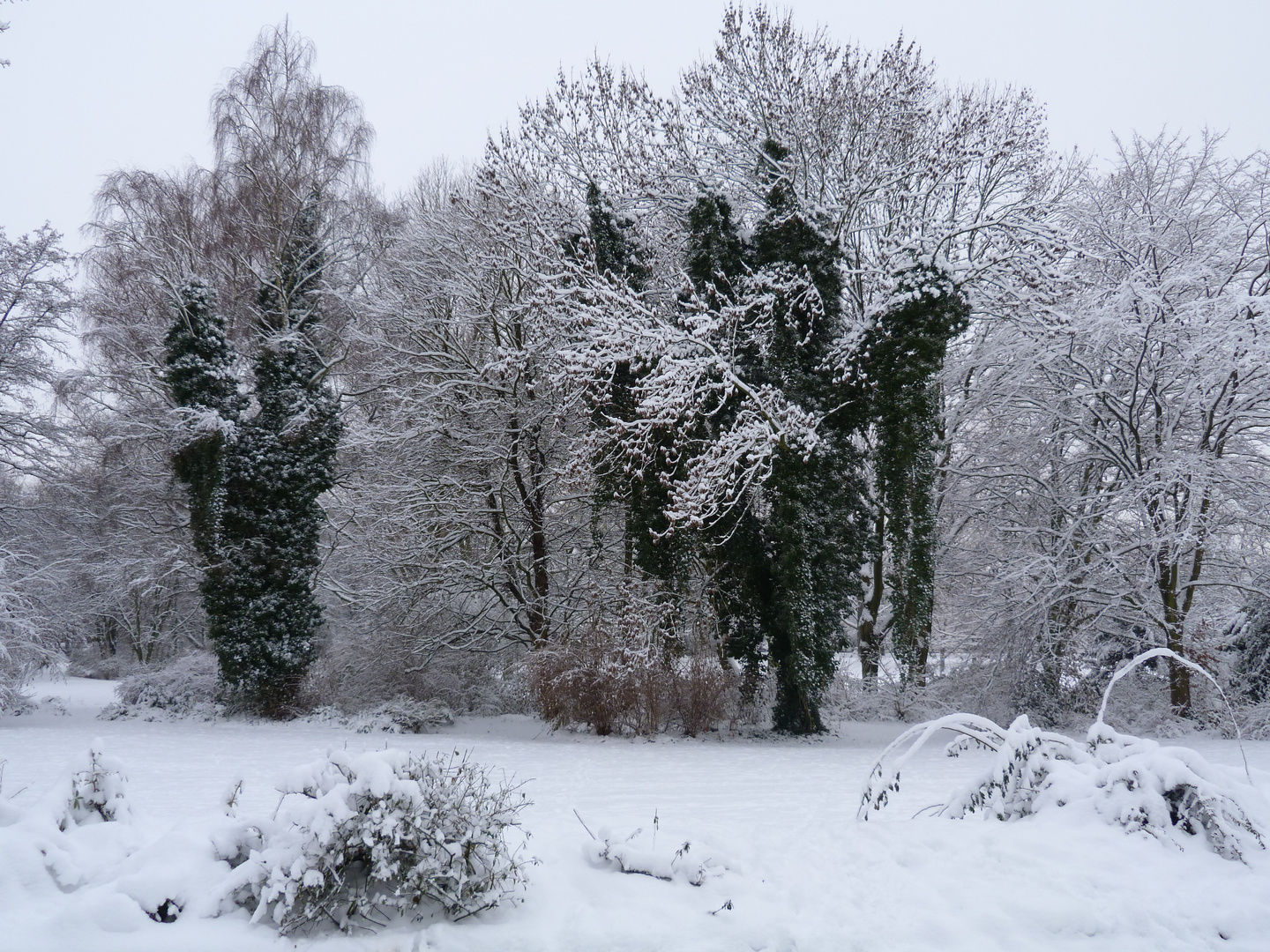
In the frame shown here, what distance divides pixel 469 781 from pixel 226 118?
15824mm

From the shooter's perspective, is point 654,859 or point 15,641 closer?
point 654,859

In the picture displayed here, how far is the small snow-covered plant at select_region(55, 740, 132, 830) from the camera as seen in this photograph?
3.84m

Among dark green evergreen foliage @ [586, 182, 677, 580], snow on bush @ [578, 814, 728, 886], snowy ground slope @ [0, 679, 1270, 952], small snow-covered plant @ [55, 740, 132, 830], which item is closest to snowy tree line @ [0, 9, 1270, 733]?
dark green evergreen foliage @ [586, 182, 677, 580]

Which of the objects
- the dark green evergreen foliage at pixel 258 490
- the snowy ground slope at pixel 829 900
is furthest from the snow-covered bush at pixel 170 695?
the snowy ground slope at pixel 829 900

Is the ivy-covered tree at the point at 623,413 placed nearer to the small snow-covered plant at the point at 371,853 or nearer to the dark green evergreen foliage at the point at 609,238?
the dark green evergreen foliage at the point at 609,238

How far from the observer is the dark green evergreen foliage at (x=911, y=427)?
11.2m

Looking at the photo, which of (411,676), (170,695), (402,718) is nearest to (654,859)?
(402,718)

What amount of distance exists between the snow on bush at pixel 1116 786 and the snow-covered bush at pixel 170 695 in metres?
12.6

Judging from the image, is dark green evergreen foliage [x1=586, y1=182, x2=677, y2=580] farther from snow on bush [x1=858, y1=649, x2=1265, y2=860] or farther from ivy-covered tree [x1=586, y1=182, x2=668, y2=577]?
snow on bush [x1=858, y1=649, x2=1265, y2=860]

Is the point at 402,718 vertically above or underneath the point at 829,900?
underneath

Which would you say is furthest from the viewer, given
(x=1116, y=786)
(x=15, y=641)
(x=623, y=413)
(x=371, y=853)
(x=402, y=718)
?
(x=623, y=413)

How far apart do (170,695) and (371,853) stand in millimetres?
12380

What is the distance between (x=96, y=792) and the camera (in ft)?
12.8

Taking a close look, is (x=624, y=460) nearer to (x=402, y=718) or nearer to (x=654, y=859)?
(x=402, y=718)
